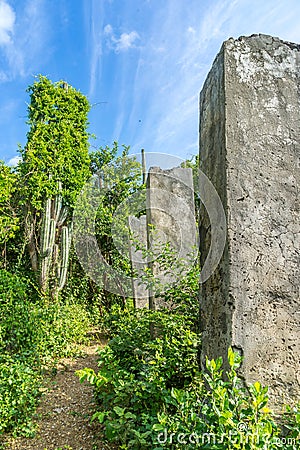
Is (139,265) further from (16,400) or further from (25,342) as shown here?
(16,400)

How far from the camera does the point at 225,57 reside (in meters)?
2.29

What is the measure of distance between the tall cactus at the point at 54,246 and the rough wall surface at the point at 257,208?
18.5ft

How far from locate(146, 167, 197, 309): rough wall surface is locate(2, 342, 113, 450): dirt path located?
1308 mm

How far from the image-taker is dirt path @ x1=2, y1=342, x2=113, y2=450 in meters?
3.27

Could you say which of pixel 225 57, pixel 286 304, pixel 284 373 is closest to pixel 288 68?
pixel 225 57

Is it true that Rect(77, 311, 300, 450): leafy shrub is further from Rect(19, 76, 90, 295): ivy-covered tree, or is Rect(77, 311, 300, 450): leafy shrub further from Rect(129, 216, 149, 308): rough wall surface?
Rect(19, 76, 90, 295): ivy-covered tree

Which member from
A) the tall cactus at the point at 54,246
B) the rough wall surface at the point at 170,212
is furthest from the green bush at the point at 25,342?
the rough wall surface at the point at 170,212

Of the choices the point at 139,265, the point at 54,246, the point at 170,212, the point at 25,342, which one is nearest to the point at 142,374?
the point at 170,212

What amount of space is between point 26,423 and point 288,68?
360 centimetres

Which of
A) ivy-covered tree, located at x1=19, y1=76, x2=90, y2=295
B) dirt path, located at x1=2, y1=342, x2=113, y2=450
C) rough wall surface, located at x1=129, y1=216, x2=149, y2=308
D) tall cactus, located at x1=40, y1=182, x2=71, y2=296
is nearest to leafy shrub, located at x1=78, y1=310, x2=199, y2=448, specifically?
dirt path, located at x1=2, y1=342, x2=113, y2=450

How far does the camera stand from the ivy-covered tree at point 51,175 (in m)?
7.56

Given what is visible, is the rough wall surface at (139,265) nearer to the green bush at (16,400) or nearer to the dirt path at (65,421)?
the dirt path at (65,421)

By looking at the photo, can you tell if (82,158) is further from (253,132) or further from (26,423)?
(253,132)

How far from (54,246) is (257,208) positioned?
637 centimetres
